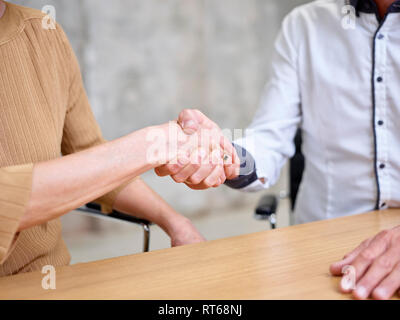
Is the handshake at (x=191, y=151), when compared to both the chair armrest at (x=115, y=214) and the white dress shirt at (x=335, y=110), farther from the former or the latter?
the white dress shirt at (x=335, y=110)

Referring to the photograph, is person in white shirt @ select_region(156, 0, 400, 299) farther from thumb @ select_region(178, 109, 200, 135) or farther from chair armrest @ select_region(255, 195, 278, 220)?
thumb @ select_region(178, 109, 200, 135)

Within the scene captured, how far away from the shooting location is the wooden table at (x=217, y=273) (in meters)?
0.71

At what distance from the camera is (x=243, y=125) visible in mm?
3705

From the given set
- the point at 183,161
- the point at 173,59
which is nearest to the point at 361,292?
the point at 183,161

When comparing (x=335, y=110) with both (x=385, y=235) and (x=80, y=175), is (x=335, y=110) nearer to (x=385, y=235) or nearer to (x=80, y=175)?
(x=385, y=235)

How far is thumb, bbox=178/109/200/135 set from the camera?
1026mm

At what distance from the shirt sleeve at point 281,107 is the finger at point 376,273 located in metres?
0.75

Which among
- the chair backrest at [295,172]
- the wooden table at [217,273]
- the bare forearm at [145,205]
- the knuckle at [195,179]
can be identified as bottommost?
the chair backrest at [295,172]

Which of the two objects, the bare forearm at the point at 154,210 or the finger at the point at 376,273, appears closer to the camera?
the finger at the point at 376,273

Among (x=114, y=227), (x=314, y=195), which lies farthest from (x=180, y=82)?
(x=314, y=195)

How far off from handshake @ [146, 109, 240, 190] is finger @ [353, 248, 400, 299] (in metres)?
0.41

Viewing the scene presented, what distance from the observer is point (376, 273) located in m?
0.72

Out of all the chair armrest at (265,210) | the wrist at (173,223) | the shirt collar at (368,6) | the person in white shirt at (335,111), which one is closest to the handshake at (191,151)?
the wrist at (173,223)
